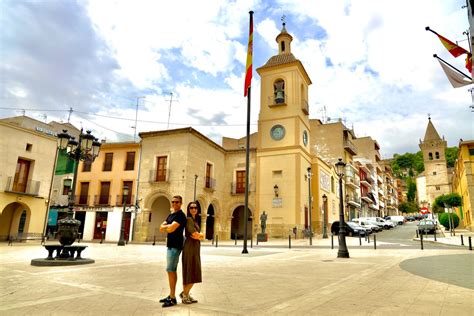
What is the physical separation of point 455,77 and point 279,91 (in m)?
22.4

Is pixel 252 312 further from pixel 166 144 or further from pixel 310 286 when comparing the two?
pixel 166 144

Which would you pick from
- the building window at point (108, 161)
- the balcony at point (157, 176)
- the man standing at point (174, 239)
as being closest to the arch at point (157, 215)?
the balcony at point (157, 176)

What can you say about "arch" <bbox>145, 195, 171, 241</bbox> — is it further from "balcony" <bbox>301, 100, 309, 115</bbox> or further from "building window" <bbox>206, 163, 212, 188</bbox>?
"balcony" <bbox>301, 100, 309, 115</bbox>

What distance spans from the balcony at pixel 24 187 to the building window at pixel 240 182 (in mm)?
16986

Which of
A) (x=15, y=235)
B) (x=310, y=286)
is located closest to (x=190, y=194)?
(x=15, y=235)

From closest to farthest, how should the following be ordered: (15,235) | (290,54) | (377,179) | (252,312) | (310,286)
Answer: (252,312)
(310,286)
(15,235)
(290,54)
(377,179)

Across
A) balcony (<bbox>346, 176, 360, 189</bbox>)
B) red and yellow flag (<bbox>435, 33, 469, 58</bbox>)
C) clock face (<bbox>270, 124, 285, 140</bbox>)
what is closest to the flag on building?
red and yellow flag (<bbox>435, 33, 469, 58</bbox>)

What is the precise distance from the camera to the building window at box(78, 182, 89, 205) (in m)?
30.7

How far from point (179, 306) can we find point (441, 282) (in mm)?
5254

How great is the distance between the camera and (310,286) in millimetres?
6230

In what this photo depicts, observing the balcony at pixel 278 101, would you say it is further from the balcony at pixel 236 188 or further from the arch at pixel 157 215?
the arch at pixel 157 215

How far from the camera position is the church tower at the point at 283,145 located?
2903 centimetres

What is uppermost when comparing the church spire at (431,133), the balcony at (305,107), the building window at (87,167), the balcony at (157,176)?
the church spire at (431,133)

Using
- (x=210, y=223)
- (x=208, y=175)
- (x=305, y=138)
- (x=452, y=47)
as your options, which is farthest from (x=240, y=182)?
(x=452, y=47)
